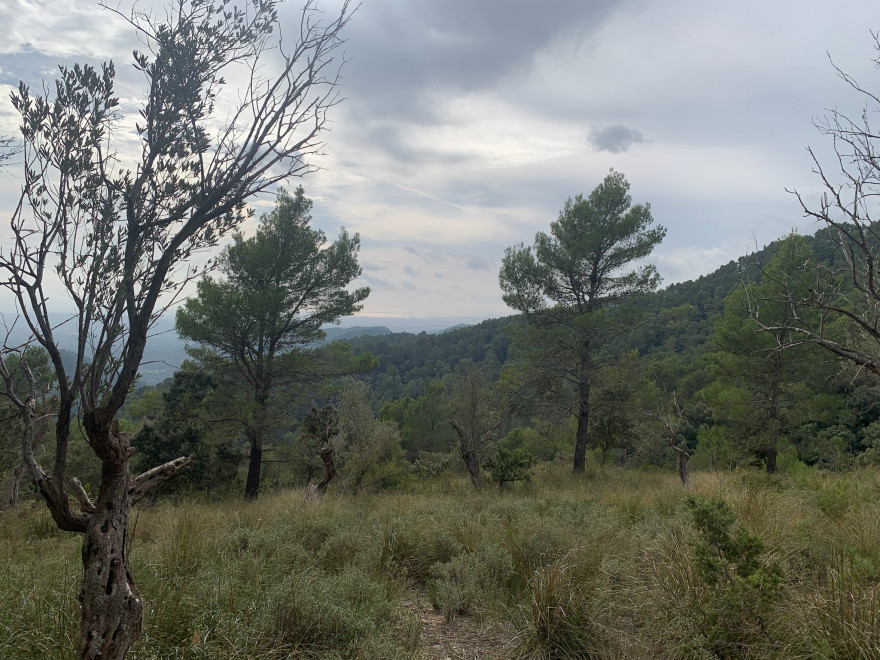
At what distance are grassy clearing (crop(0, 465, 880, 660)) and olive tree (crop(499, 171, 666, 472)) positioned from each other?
8.32 m

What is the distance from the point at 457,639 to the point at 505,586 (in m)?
0.88

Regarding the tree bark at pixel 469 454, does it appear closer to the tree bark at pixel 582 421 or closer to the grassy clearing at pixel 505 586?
the tree bark at pixel 582 421

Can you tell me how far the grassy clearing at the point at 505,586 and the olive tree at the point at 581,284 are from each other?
832 cm

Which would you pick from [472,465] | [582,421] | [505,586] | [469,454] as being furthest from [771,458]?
[505,586]

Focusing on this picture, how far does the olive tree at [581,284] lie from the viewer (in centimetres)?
1391

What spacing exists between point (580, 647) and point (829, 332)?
51.7 feet

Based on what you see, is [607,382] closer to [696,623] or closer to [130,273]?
[696,623]

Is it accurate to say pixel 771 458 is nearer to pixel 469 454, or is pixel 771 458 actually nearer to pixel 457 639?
pixel 469 454

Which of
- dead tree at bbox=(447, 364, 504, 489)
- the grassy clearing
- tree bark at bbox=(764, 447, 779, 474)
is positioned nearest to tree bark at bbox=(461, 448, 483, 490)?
dead tree at bbox=(447, 364, 504, 489)

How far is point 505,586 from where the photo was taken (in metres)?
4.50

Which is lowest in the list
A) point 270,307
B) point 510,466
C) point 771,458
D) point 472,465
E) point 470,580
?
point 771,458

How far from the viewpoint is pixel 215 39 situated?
296cm

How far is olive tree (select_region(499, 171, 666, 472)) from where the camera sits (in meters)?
13.9

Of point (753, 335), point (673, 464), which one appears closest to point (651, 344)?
point (673, 464)
